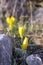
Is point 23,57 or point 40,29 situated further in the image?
Result: point 40,29

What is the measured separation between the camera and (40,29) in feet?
9.16

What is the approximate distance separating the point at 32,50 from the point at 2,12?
126cm

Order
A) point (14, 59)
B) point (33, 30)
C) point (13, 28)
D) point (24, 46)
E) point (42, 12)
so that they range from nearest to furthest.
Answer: point (14, 59) < point (24, 46) < point (13, 28) < point (33, 30) < point (42, 12)

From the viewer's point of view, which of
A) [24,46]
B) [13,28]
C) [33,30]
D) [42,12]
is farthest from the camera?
[42,12]

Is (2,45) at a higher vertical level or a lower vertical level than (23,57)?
higher

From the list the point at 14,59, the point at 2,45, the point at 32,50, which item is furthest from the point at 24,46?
the point at 2,45

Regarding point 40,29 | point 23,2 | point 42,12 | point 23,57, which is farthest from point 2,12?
point 23,57

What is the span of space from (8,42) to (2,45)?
0.32 ft

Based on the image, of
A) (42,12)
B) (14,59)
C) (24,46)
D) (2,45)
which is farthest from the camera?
(42,12)

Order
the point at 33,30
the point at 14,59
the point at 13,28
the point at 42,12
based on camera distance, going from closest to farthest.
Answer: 1. the point at 14,59
2. the point at 13,28
3. the point at 33,30
4. the point at 42,12

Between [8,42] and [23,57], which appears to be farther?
[23,57]

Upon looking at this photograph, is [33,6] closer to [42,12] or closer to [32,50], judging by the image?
[42,12]

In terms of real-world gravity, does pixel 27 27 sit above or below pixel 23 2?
below

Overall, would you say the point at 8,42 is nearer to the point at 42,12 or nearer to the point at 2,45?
the point at 2,45
